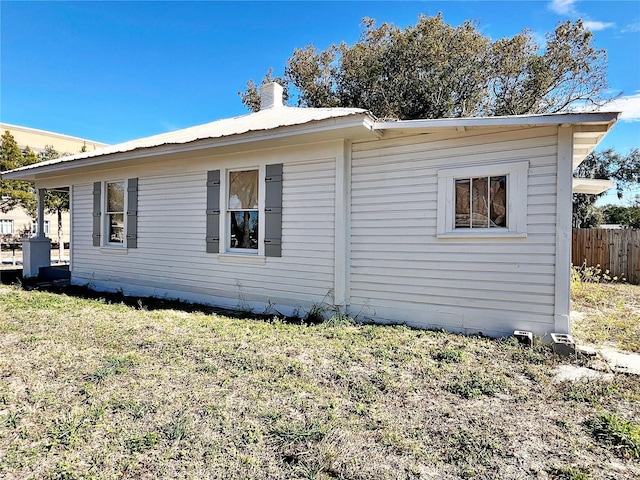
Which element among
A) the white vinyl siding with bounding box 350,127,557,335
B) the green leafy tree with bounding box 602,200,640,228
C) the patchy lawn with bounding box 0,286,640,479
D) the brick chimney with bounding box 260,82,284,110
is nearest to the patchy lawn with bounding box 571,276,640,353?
the white vinyl siding with bounding box 350,127,557,335


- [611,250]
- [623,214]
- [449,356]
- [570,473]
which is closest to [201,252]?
[449,356]

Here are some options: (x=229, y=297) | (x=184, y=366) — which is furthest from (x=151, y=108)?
(x=184, y=366)

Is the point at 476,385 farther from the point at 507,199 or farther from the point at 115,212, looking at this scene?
the point at 115,212

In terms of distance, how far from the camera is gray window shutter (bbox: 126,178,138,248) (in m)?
7.61

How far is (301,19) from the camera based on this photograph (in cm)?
1186

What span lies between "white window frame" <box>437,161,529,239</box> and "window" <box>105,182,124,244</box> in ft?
22.9

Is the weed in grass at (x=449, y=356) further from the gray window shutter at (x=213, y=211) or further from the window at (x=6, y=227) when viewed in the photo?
the window at (x=6, y=227)

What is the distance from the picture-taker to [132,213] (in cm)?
765

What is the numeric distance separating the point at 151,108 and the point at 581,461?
2121 cm

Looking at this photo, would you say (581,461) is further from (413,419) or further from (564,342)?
(564,342)

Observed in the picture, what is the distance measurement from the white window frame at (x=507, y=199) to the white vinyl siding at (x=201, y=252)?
1.61 meters

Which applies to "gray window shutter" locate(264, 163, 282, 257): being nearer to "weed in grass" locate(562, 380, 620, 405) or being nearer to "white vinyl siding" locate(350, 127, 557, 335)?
"white vinyl siding" locate(350, 127, 557, 335)

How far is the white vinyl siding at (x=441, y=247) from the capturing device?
4.21 metres

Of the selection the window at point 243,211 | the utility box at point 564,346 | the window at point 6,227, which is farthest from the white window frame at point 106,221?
the window at point 6,227
